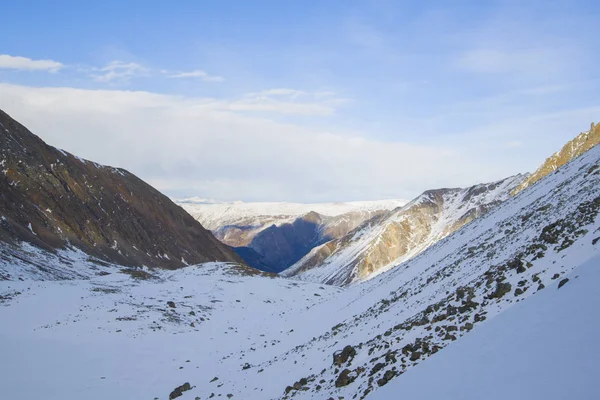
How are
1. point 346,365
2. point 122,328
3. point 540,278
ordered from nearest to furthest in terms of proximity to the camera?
point 540,278 → point 346,365 → point 122,328

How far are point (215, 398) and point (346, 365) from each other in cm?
712

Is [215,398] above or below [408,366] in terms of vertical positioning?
below

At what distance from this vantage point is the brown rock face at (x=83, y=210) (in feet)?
285

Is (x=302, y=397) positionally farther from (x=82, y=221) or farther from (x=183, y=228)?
(x=183, y=228)

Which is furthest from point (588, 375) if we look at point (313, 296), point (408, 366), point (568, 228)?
point (313, 296)

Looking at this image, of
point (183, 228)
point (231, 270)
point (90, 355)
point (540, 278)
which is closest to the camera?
point (540, 278)

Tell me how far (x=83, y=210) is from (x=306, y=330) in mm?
88334

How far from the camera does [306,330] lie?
37688 millimetres

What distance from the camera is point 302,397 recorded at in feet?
52.5

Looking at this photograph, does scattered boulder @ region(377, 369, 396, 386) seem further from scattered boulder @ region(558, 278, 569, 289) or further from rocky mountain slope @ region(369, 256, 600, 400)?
scattered boulder @ region(558, 278, 569, 289)

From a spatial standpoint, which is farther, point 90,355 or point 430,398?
point 90,355

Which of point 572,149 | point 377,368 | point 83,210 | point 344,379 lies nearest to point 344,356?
point 344,379

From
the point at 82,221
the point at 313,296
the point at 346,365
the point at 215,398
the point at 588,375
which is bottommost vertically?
the point at 313,296

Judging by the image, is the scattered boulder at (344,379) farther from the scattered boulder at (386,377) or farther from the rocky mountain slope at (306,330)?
the scattered boulder at (386,377)
